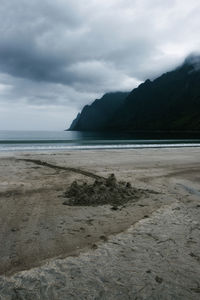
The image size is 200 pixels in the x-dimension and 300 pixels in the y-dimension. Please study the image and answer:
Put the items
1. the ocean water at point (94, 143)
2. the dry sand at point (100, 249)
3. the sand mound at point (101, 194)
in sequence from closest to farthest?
the dry sand at point (100, 249)
the sand mound at point (101, 194)
the ocean water at point (94, 143)

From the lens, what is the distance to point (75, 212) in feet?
21.6

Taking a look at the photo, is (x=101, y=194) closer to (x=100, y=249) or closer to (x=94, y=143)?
(x=100, y=249)

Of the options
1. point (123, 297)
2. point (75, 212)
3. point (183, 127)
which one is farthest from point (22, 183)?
point (183, 127)

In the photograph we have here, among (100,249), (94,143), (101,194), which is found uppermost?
(94,143)

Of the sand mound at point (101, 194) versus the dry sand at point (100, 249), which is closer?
the dry sand at point (100, 249)

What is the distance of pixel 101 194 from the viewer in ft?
25.7

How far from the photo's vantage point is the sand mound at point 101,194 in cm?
745

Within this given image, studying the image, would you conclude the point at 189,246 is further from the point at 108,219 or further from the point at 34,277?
the point at 34,277

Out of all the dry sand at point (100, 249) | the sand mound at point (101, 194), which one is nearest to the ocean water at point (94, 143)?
the sand mound at point (101, 194)

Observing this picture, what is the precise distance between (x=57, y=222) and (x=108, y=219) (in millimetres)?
1312

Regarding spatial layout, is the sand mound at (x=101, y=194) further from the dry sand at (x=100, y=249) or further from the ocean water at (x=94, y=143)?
the ocean water at (x=94, y=143)

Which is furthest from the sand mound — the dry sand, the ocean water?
the ocean water

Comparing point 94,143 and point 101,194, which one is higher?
point 94,143

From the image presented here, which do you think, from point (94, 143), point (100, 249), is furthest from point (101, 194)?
point (94, 143)
